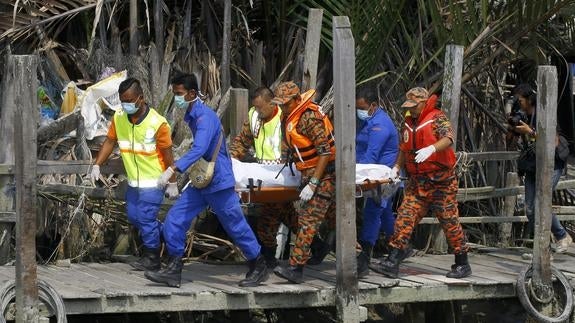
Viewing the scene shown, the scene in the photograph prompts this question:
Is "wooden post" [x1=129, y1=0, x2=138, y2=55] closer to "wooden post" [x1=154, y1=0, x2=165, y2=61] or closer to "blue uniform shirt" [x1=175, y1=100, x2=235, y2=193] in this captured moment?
"wooden post" [x1=154, y1=0, x2=165, y2=61]

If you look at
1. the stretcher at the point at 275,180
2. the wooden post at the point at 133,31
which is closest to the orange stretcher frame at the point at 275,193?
the stretcher at the point at 275,180

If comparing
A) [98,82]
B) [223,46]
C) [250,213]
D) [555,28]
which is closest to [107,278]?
[250,213]

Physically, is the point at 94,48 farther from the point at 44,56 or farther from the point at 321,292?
the point at 321,292

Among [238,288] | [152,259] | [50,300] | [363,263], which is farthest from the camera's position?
[363,263]

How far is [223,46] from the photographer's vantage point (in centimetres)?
1234

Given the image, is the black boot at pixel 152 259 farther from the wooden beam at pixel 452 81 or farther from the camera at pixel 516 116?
the camera at pixel 516 116

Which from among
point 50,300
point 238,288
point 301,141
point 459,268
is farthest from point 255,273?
point 459,268

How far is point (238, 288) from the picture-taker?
9.96m

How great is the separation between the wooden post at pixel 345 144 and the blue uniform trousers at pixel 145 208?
1342 mm

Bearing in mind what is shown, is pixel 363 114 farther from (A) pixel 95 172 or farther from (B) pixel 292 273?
(A) pixel 95 172

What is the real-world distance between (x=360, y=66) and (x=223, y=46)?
1308 millimetres

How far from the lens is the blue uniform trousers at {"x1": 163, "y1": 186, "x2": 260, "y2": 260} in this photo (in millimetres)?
9711

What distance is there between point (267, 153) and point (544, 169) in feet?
7.24

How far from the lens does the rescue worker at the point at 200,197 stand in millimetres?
9586
